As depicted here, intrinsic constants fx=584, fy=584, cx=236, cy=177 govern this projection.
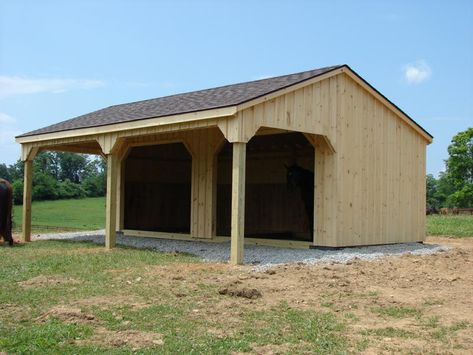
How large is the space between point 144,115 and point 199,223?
3.57 m

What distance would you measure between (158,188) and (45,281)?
36.4ft

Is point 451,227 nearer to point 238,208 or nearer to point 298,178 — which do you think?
point 298,178

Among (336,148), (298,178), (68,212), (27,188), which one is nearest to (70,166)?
(68,212)

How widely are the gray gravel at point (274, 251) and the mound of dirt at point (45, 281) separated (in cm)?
318

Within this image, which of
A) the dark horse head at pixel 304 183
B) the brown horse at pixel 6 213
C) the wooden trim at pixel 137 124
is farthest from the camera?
the dark horse head at pixel 304 183

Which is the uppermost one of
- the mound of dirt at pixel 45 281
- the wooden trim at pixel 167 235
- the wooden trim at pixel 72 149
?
the wooden trim at pixel 72 149

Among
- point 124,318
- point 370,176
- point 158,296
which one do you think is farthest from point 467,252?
point 124,318

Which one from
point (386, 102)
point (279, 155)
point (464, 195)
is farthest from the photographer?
point (464, 195)

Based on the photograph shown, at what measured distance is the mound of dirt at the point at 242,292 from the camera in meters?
7.46

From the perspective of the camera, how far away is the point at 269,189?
18500mm

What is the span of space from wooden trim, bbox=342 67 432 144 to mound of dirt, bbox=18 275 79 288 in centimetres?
776

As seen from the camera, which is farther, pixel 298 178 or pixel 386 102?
pixel 298 178

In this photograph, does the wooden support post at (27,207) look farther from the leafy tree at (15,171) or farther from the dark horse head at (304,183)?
the leafy tree at (15,171)

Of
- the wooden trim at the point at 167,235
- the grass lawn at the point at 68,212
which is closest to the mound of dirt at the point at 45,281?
the wooden trim at the point at 167,235
